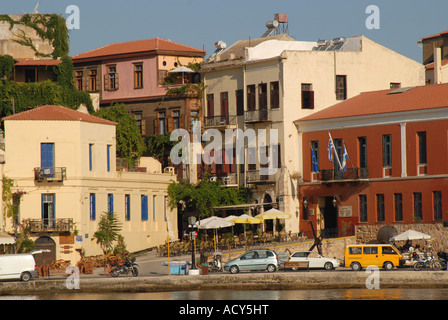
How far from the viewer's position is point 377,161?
74.0m

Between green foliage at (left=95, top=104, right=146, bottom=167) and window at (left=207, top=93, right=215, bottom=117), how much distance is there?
16.1 ft

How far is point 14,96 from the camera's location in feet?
265

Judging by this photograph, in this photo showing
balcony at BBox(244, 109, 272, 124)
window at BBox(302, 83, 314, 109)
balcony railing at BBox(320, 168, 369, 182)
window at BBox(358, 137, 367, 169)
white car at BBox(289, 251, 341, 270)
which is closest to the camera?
white car at BBox(289, 251, 341, 270)

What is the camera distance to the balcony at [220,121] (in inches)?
3214

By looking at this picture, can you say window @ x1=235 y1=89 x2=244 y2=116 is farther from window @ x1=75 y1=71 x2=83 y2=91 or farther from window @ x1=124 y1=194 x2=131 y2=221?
window @ x1=75 y1=71 x2=83 y2=91

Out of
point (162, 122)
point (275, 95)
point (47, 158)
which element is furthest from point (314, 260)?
point (162, 122)

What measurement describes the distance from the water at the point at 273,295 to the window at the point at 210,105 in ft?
79.0

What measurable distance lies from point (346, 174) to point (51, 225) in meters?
17.8

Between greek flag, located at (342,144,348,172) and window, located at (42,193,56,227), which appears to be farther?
greek flag, located at (342,144,348,172)

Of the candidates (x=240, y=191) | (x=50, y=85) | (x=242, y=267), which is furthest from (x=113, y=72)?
(x=242, y=267)

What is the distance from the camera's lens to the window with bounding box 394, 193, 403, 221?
72.8 meters

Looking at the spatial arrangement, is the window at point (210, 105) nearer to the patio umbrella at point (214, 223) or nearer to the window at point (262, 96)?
the window at point (262, 96)

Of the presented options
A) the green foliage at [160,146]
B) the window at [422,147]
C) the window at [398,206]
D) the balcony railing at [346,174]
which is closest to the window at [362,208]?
the balcony railing at [346,174]

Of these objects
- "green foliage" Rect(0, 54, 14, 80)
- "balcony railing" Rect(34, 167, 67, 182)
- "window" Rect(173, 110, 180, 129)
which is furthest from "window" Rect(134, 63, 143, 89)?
"balcony railing" Rect(34, 167, 67, 182)
